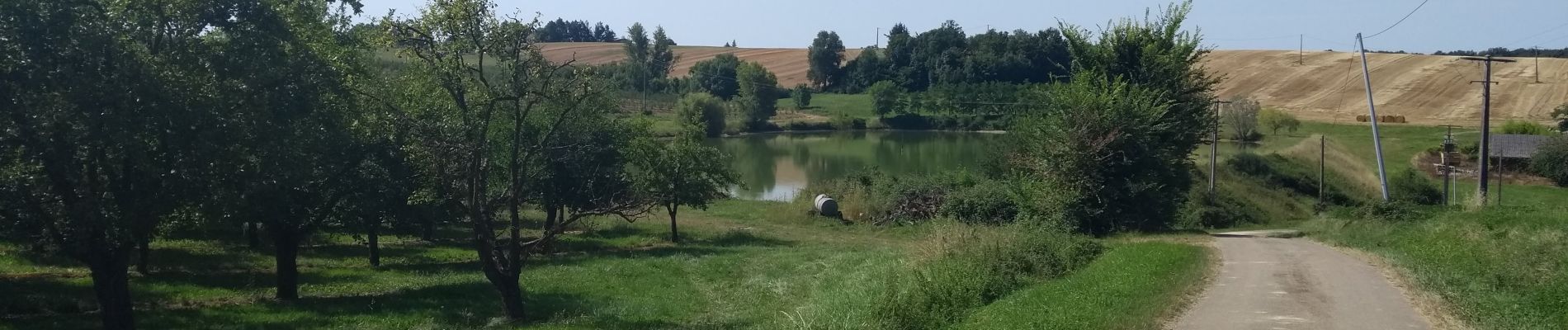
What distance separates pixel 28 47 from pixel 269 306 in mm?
6116

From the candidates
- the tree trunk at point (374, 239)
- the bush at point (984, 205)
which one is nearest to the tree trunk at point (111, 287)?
the tree trunk at point (374, 239)

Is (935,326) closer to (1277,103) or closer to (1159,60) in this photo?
(1159,60)

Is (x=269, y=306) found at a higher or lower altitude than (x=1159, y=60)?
lower

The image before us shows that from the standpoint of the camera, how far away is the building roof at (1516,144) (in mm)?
58844

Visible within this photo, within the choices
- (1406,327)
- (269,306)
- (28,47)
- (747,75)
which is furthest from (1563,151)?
(747,75)

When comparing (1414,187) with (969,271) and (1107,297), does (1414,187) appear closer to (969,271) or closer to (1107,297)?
(969,271)

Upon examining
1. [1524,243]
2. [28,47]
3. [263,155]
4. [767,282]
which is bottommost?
[767,282]

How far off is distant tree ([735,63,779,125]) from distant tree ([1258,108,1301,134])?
141 feet

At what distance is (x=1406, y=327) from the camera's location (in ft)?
38.3

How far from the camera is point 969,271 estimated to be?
15930 mm

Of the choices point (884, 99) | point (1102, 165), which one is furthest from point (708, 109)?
point (1102, 165)

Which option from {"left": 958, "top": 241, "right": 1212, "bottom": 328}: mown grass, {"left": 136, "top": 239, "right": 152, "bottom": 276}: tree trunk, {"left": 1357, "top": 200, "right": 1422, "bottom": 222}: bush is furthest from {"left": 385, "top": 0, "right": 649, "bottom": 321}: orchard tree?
{"left": 1357, "top": 200, "right": 1422, "bottom": 222}: bush

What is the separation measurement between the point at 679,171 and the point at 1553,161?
46382 mm

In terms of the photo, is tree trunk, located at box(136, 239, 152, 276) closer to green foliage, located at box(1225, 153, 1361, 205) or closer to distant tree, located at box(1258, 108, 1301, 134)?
green foliage, located at box(1225, 153, 1361, 205)
